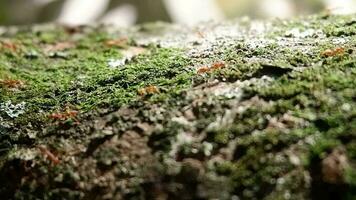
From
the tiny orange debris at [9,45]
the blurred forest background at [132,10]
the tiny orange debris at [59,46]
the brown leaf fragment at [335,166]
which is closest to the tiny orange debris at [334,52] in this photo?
the brown leaf fragment at [335,166]

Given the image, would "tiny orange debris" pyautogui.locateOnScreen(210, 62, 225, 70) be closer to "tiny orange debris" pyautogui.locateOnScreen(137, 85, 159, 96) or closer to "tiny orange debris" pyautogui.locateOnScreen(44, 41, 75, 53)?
"tiny orange debris" pyautogui.locateOnScreen(137, 85, 159, 96)

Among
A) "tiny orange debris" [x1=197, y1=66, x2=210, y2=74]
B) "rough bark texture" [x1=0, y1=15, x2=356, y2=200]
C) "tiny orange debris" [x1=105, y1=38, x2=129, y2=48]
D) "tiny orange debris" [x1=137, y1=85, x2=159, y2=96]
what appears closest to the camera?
"rough bark texture" [x1=0, y1=15, x2=356, y2=200]

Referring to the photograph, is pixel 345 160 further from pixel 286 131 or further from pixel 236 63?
pixel 236 63

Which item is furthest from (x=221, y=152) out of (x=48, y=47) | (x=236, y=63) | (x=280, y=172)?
(x=48, y=47)

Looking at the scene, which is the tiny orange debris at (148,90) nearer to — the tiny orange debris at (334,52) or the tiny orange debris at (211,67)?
the tiny orange debris at (211,67)

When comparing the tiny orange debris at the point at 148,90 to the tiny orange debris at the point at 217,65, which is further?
the tiny orange debris at the point at 217,65

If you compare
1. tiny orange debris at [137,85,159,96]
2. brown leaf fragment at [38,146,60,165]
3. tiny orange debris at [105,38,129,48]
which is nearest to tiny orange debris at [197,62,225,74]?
tiny orange debris at [137,85,159,96]

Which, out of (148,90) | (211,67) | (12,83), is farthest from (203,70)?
(12,83)
